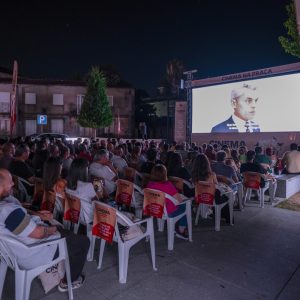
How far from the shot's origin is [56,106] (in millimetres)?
29406

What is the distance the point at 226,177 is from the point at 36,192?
10.7 feet

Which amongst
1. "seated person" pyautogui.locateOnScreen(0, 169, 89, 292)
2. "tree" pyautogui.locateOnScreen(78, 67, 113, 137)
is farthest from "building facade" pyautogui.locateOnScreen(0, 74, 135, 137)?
"seated person" pyautogui.locateOnScreen(0, 169, 89, 292)

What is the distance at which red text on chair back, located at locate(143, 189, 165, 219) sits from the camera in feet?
12.9

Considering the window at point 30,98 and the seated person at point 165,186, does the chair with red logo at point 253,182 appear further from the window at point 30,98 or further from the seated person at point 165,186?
the window at point 30,98

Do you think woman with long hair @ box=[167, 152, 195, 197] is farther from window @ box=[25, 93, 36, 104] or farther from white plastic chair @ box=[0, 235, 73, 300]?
window @ box=[25, 93, 36, 104]

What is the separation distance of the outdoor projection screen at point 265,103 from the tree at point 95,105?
Result: 10.6 m

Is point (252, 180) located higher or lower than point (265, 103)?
lower

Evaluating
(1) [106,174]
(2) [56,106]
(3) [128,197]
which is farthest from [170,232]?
(2) [56,106]

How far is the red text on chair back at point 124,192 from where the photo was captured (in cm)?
473

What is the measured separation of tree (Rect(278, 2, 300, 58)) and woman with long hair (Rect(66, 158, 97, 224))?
278 inches

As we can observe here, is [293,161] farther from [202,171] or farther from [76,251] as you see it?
[76,251]

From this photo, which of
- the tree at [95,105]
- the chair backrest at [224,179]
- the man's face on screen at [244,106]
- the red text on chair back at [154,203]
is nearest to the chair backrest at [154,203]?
the red text on chair back at [154,203]

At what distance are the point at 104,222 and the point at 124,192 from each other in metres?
1.55

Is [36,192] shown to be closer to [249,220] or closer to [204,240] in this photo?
[204,240]
